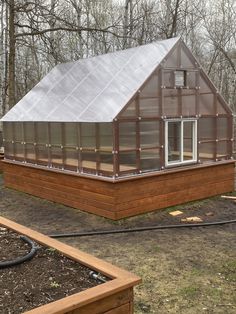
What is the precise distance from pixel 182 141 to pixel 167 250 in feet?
10.6

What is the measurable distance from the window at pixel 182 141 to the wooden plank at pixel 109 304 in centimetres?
553

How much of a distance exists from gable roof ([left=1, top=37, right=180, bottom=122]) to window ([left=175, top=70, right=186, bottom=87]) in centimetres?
55

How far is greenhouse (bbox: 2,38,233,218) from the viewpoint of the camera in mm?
7707

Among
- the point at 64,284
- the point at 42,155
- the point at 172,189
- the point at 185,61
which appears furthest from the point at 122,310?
the point at 42,155

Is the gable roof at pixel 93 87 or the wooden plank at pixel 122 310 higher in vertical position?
the gable roof at pixel 93 87

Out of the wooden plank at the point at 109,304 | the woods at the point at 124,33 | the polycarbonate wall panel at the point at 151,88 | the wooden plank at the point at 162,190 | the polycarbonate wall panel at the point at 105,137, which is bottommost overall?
the wooden plank at the point at 162,190

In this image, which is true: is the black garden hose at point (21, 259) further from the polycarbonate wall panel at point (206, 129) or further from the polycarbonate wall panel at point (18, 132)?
the polycarbonate wall panel at point (18, 132)

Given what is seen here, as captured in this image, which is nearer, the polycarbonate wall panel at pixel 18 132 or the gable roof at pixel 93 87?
the gable roof at pixel 93 87

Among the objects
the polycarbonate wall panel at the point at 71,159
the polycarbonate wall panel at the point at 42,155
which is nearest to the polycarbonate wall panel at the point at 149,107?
the polycarbonate wall panel at the point at 71,159

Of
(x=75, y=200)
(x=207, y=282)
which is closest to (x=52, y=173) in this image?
(x=75, y=200)

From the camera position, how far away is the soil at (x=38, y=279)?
10.3 feet

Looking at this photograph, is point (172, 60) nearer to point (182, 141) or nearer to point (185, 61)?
point (185, 61)

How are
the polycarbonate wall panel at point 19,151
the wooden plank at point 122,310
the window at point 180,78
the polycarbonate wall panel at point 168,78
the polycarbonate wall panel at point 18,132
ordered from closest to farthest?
the wooden plank at point 122,310 < the polycarbonate wall panel at point 168,78 < the window at point 180,78 < the polycarbonate wall panel at point 18,132 < the polycarbonate wall panel at point 19,151

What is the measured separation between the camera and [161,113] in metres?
8.17
